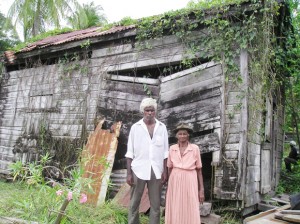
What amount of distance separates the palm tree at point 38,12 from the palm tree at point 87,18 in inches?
14.2

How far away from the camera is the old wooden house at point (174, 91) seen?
15.9ft

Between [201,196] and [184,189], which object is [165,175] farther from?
[201,196]

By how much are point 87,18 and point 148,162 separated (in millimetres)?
16980

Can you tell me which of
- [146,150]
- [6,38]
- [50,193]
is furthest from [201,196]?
[6,38]

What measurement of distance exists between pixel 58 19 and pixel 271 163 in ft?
50.8

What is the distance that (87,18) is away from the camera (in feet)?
62.3

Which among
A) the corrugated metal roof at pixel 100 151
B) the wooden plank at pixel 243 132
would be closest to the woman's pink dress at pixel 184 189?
the wooden plank at pixel 243 132

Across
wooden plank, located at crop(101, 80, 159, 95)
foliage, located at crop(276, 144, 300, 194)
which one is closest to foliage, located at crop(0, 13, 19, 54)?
wooden plank, located at crop(101, 80, 159, 95)

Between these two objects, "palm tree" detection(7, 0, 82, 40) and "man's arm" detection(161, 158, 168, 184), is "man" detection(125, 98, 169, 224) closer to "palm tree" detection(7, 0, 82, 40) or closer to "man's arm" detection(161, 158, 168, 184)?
"man's arm" detection(161, 158, 168, 184)

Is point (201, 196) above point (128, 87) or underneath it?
underneath

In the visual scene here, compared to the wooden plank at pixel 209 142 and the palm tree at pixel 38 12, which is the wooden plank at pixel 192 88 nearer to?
the wooden plank at pixel 209 142

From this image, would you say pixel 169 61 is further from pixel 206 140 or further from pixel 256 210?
pixel 256 210

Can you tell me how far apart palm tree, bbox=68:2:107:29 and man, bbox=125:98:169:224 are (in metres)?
14.9

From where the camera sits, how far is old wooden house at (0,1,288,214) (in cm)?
484
